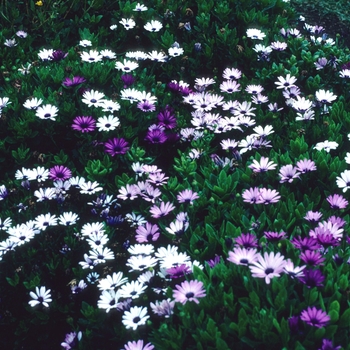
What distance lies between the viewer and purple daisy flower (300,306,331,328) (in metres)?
1.88

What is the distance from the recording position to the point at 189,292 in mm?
2096

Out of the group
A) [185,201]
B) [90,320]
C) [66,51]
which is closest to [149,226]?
[185,201]

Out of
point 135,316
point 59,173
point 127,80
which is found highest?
point 127,80

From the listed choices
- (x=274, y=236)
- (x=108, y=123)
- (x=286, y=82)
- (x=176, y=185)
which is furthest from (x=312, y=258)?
(x=286, y=82)

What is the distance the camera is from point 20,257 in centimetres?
292

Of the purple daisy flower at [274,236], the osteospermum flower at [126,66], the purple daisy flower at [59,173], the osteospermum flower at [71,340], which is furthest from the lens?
the osteospermum flower at [126,66]

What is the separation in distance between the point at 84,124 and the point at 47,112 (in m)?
0.25

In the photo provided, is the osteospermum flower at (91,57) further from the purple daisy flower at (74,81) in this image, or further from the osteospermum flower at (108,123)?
the osteospermum flower at (108,123)

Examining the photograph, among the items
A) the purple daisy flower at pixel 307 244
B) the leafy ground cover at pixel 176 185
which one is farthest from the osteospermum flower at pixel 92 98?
the purple daisy flower at pixel 307 244

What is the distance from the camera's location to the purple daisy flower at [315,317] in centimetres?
188

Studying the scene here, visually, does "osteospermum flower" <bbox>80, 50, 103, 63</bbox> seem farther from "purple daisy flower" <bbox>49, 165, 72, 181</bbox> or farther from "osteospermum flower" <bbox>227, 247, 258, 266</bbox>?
"osteospermum flower" <bbox>227, 247, 258, 266</bbox>

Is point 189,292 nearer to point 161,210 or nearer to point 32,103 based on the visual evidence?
point 161,210

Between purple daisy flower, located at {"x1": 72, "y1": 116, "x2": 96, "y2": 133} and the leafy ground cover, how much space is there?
0.04 ft

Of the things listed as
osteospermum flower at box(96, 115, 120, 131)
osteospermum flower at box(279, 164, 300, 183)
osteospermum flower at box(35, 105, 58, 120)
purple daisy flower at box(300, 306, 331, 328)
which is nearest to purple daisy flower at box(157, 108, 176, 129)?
osteospermum flower at box(96, 115, 120, 131)
